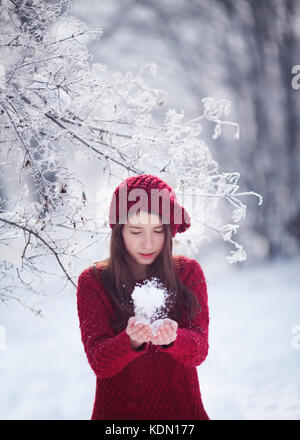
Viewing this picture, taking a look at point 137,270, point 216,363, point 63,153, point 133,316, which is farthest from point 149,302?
point 216,363

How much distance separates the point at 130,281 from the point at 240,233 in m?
5.99

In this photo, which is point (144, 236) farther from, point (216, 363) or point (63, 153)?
point (216, 363)

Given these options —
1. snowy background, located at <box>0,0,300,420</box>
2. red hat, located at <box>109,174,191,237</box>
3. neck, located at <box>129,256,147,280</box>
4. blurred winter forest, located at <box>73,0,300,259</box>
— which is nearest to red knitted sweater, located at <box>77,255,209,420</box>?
neck, located at <box>129,256,147,280</box>

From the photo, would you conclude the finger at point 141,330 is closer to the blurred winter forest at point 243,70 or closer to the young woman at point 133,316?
the young woman at point 133,316

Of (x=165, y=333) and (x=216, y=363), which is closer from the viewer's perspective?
(x=165, y=333)

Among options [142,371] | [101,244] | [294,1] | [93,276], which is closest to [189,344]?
[142,371]

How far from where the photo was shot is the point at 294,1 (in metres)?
5.61

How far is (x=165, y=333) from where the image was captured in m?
1.06

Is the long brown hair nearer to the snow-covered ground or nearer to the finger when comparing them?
the finger

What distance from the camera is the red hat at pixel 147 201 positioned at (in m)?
1.31

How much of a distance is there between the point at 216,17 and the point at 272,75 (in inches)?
52.2

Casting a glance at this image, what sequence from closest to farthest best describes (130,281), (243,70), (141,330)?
(141,330) < (130,281) < (243,70)

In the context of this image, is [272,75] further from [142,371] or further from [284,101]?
[142,371]

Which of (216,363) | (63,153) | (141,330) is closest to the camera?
(141,330)
